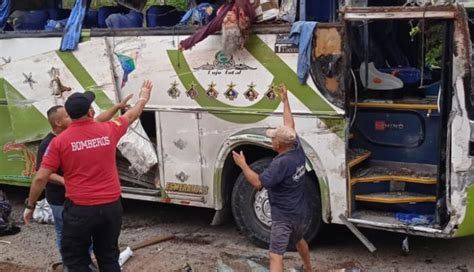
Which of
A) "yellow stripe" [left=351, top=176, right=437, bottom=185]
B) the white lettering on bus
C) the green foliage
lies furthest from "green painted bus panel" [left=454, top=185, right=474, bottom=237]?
the white lettering on bus

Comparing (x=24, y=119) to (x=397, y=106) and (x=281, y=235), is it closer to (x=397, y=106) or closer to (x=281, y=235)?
(x=281, y=235)

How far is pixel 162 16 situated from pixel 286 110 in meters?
2.17

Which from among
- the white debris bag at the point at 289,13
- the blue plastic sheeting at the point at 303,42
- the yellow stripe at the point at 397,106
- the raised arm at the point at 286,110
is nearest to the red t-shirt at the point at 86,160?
the raised arm at the point at 286,110

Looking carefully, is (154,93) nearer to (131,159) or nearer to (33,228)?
(131,159)

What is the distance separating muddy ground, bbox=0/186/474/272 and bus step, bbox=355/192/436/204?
62 centimetres

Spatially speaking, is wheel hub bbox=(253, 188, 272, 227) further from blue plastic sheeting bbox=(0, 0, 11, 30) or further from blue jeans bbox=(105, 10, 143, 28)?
blue plastic sheeting bbox=(0, 0, 11, 30)

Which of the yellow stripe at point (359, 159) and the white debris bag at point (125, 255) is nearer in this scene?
the yellow stripe at point (359, 159)

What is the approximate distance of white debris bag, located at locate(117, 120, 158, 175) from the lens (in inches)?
288

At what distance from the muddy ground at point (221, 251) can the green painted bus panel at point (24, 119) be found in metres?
1.08

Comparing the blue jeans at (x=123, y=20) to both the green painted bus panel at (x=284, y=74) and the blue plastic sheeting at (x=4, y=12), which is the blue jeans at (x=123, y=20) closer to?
the green painted bus panel at (x=284, y=74)

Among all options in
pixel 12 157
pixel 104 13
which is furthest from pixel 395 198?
pixel 12 157

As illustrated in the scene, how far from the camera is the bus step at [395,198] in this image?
246 inches

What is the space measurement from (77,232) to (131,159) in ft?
7.53

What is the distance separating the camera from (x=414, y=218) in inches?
246
